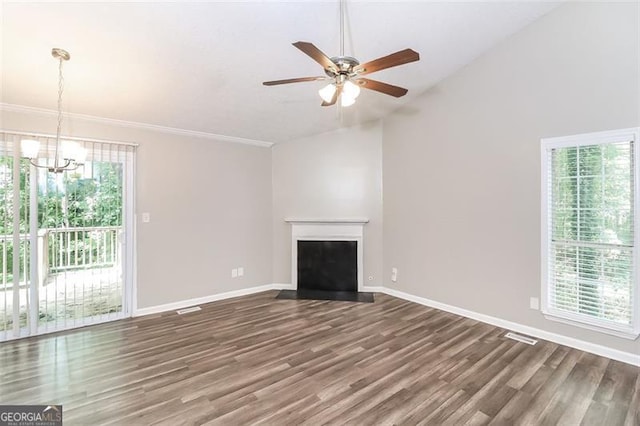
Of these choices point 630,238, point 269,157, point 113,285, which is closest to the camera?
point 630,238

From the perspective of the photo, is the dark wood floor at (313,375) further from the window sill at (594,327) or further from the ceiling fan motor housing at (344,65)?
the ceiling fan motor housing at (344,65)

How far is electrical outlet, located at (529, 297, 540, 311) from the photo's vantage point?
3234 mm

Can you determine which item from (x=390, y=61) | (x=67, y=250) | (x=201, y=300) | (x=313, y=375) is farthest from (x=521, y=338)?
(x=67, y=250)

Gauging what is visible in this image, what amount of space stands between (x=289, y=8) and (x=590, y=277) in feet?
12.4

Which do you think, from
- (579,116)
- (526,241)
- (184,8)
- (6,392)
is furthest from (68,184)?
(579,116)

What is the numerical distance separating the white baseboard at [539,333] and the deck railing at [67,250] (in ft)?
13.6

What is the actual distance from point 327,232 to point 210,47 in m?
3.12

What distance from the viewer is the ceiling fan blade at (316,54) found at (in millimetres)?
1839

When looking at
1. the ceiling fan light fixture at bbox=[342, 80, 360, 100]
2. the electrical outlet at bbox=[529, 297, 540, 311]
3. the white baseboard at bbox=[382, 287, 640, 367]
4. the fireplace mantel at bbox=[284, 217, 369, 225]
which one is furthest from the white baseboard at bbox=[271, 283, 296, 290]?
the ceiling fan light fixture at bbox=[342, 80, 360, 100]

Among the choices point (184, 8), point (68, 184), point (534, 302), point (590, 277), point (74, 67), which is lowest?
point (534, 302)

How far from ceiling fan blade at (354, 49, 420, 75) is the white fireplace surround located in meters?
2.94

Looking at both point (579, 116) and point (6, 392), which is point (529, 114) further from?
point (6, 392)

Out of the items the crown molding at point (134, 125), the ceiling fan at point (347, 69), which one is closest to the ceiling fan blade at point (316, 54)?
the ceiling fan at point (347, 69)

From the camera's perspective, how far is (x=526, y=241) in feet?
10.9
